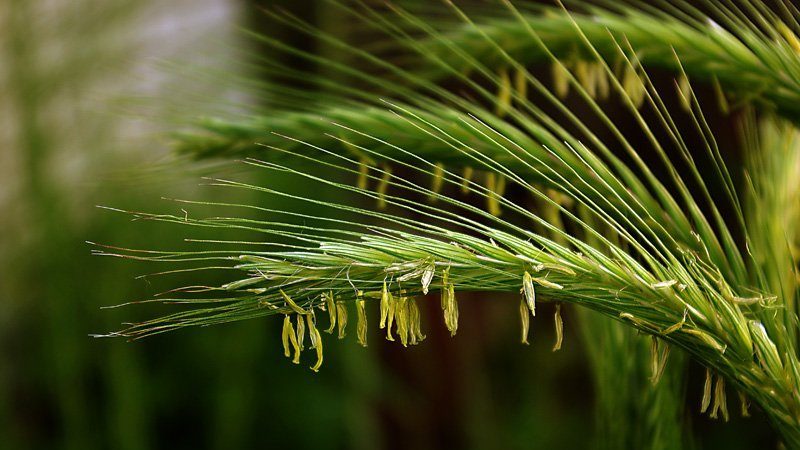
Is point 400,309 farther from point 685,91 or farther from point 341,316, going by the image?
point 685,91

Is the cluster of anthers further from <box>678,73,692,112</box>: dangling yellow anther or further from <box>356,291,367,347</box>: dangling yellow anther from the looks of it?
<box>678,73,692,112</box>: dangling yellow anther

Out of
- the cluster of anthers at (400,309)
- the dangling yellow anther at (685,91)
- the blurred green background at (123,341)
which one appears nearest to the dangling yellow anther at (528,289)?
the cluster of anthers at (400,309)

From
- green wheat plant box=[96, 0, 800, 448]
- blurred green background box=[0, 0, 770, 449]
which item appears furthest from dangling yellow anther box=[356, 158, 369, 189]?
blurred green background box=[0, 0, 770, 449]

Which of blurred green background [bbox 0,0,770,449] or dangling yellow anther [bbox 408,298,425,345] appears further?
blurred green background [bbox 0,0,770,449]

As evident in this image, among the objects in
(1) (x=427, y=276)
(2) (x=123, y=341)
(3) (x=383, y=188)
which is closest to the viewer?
(1) (x=427, y=276)

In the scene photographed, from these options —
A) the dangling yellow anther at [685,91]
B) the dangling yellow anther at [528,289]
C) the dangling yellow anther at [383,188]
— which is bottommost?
the dangling yellow anther at [528,289]

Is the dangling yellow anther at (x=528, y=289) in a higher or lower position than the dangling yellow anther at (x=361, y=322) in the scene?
higher

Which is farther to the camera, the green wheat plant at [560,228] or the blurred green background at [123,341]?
the blurred green background at [123,341]

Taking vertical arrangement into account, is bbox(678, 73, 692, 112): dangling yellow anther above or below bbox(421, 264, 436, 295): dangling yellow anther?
above

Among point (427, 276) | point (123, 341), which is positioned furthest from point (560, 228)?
point (123, 341)

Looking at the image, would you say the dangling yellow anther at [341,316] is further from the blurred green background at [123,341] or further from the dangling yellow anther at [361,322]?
the blurred green background at [123,341]
